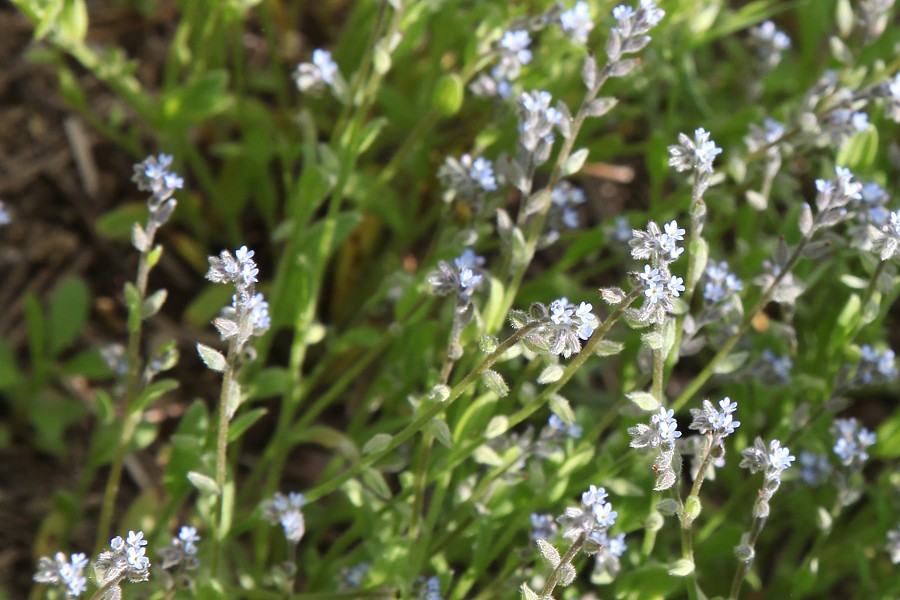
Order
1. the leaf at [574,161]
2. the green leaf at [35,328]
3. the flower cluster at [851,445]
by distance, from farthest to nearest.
→ the green leaf at [35,328]
the flower cluster at [851,445]
the leaf at [574,161]

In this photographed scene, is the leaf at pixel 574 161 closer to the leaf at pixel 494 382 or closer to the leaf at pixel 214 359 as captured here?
the leaf at pixel 494 382

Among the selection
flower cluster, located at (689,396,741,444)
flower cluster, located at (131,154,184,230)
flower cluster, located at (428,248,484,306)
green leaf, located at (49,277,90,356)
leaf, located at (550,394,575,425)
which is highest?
green leaf, located at (49,277,90,356)

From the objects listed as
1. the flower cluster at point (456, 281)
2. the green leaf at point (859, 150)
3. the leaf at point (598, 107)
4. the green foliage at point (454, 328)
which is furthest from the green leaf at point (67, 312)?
the green leaf at point (859, 150)

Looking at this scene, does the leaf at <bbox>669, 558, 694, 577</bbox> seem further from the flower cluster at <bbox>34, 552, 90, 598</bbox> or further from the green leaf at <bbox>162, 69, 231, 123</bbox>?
the green leaf at <bbox>162, 69, 231, 123</bbox>

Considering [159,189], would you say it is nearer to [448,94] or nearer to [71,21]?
[448,94]

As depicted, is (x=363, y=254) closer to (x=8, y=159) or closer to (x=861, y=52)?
(x=8, y=159)

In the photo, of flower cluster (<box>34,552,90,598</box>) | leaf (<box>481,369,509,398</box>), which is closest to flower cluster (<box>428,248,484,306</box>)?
leaf (<box>481,369,509,398</box>)
